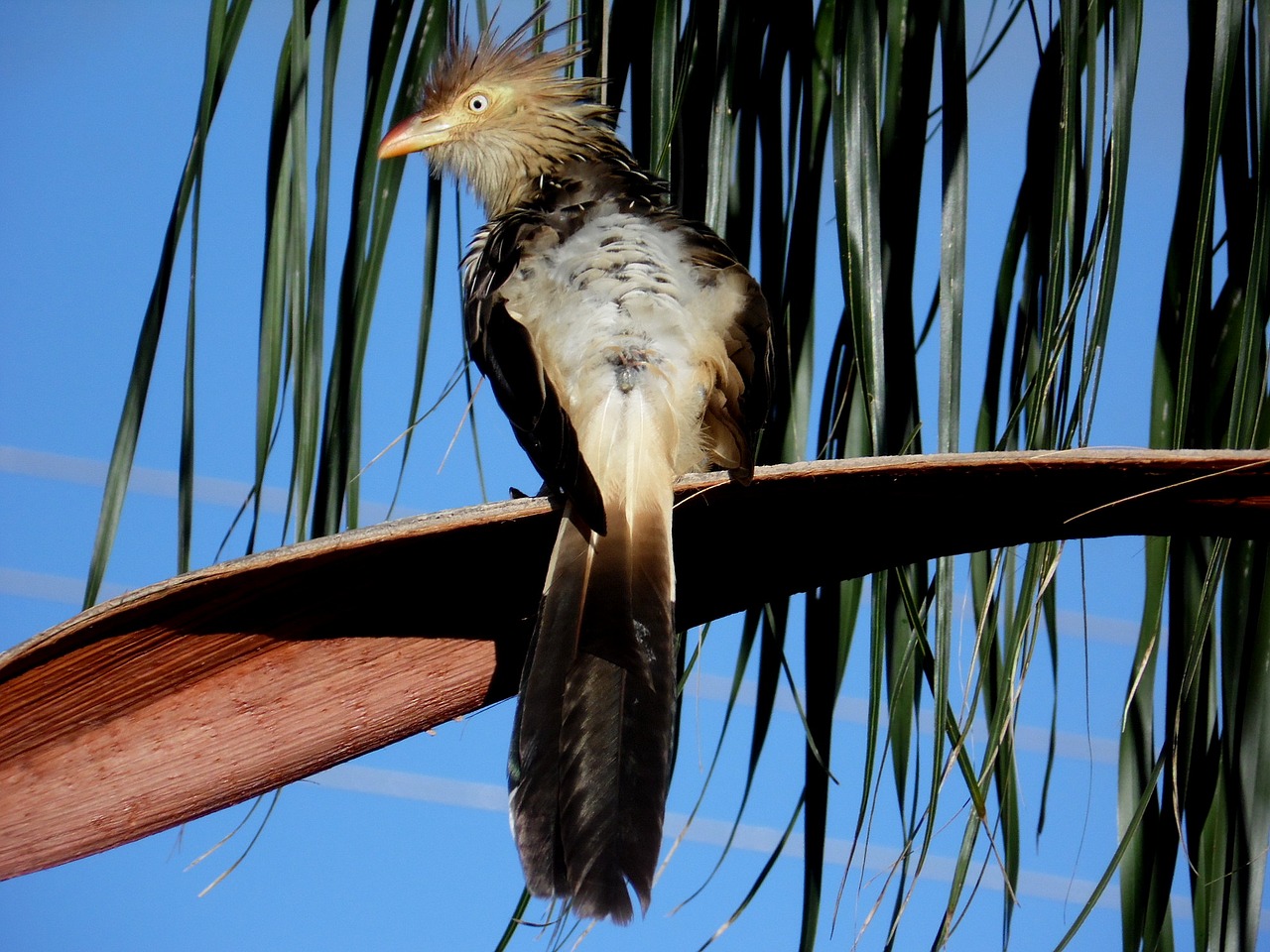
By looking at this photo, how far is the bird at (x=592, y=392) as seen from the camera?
1.08m

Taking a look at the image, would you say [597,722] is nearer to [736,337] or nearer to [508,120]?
[736,337]

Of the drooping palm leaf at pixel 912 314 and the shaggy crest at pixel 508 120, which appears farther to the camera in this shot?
the shaggy crest at pixel 508 120

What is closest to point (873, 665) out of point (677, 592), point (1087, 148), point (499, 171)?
point (677, 592)

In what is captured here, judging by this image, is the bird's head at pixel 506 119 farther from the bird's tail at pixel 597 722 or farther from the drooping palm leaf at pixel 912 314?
the bird's tail at pixel 597 722

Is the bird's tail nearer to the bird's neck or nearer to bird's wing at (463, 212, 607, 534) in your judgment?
bird's wing at (463, 212, 607, 534)

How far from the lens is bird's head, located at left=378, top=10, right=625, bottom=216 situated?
243 cm

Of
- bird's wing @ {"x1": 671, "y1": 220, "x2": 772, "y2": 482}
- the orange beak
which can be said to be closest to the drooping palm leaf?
bird's wing @ {"x1": 671, "y1": 220, "x2": 772, "y2": 482}

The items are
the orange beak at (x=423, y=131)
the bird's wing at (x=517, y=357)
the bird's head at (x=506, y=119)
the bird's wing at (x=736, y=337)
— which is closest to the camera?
the bird's wing at (x=517, y=357)

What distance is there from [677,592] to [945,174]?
1.77 feet

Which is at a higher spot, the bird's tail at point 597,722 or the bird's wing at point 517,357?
the bird's wing at point 517,357

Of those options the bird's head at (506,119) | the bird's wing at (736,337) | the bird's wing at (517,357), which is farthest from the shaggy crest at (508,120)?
the bird's wing at (736,337)

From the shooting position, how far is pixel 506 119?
2.50 metres

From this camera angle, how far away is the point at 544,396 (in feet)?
5.30

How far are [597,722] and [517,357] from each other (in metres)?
0.74
